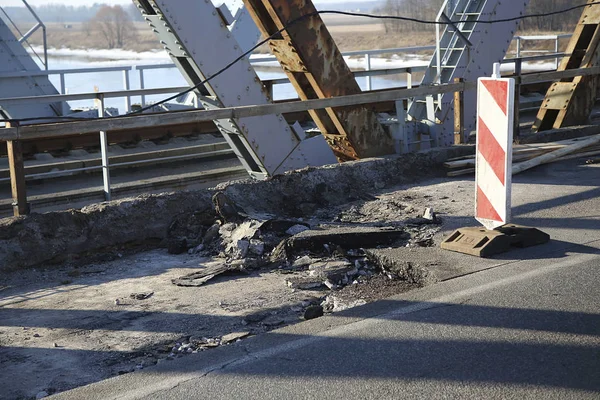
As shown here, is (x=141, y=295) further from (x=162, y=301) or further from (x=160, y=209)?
(x=160, y=209)

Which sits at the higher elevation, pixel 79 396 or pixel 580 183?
pixel 580 183

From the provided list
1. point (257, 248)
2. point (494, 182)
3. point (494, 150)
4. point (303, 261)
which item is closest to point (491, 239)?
point (494, 182)

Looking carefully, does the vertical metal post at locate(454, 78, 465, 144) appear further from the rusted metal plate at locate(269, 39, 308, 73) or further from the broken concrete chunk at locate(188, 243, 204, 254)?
the broken concrete chunk at locate(188, 243, 204, 254)

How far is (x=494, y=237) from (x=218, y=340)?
2.64 m

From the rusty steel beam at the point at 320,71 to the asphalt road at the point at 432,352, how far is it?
4382 mm

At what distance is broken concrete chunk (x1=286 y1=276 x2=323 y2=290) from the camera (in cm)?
629

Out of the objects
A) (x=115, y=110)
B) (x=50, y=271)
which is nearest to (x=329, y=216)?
(x=50, y=271)

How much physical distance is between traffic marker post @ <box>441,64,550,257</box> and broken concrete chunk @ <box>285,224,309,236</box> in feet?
4.53

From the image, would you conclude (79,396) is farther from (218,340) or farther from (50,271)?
(50,271)

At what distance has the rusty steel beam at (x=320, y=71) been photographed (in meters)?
9.59

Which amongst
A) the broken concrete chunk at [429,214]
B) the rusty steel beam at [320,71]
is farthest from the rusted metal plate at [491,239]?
the rusty steel beam at [320,71]

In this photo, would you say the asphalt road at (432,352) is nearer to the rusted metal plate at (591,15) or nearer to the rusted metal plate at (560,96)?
the rusted metal plate at (560,96)

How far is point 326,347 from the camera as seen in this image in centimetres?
486

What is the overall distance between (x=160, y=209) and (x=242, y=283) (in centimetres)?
181
